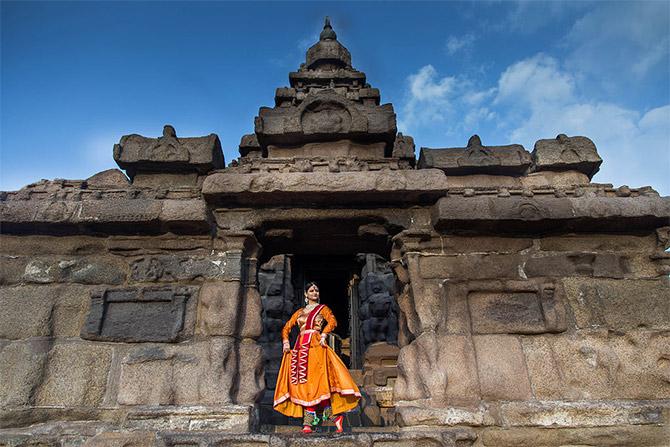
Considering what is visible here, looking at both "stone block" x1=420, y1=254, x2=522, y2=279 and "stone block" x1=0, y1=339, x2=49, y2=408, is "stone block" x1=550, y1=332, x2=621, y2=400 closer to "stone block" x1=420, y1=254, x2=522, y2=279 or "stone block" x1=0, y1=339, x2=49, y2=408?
"stone block" x1=420, y1=254, x2=522, y2=279

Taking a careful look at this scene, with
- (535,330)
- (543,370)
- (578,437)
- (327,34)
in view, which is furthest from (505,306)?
(327,34)

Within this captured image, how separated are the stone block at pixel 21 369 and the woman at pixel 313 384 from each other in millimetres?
1864

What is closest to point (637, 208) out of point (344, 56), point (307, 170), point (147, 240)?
point (307, 170)

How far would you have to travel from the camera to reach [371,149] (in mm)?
4633

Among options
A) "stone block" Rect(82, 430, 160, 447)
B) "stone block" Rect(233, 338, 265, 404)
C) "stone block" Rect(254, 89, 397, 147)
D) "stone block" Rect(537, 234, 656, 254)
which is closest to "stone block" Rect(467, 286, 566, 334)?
"stone block" Rect(537, 234, 656, 254)

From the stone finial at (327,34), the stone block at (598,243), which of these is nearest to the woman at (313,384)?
the stone block at (598,243)

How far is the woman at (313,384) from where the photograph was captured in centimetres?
365

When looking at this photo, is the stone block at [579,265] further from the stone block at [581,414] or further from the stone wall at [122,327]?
the stone wall at [122,327]

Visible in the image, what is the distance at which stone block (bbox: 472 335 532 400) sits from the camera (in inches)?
125

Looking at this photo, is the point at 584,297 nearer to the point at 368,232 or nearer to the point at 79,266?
the point at 368,232

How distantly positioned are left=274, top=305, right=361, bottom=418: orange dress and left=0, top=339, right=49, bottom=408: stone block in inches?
73.2

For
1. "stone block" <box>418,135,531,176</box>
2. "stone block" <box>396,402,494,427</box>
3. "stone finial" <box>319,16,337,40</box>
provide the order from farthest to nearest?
"stone finial" <box>319,16,337,40</box> < "stone block" <box>418,135,531,176</box> < "stone block" <box>396,402,494,427</box>

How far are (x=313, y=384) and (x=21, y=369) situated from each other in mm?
2267

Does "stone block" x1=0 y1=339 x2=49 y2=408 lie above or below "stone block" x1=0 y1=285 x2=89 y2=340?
below
